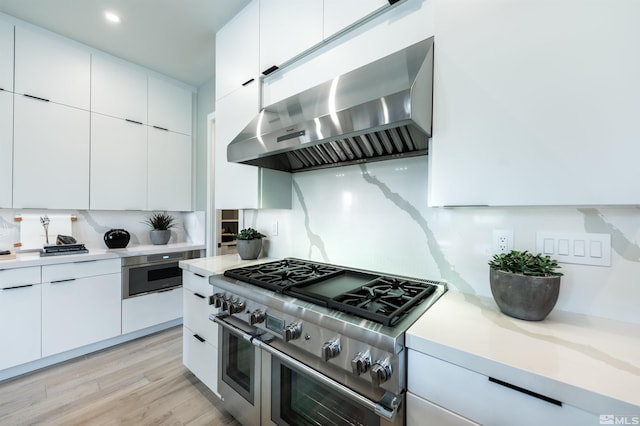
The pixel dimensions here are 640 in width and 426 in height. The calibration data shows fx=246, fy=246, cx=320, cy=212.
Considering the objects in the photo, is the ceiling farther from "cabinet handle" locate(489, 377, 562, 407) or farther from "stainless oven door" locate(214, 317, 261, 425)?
"cabinet handle" locate(489, 377, 562, 407)

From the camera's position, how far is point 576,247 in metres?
0.97

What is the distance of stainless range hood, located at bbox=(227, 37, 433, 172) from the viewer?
0.95 m

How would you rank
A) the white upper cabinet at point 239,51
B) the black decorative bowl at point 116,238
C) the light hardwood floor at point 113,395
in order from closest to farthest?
the light hardwood floor at point 113,395
the white upper cabinet at point 239,51
the black decorative bowl at point 116,238

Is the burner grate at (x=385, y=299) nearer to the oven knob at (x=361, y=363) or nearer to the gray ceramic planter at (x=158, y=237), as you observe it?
the oven knob at (x=361, y=363)

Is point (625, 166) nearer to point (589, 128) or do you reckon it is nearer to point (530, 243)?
point (589, 128)

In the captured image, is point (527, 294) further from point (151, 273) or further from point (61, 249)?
point (61, 249)

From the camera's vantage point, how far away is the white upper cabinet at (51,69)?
2.19m

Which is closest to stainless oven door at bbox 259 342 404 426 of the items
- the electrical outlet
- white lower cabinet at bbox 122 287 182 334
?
the electrical outlet

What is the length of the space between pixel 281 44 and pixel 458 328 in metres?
1.83

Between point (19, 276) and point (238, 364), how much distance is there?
202 centimetres

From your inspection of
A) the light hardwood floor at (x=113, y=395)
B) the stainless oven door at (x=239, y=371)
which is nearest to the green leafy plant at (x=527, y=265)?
the stainless oven door at (x=239, y=371)

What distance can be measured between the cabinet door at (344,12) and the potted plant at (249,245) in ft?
4.73

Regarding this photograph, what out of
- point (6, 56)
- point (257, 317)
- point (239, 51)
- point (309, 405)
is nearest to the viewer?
point (309, 405)

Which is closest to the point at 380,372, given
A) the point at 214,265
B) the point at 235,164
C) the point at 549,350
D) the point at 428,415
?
the point at 428,415
